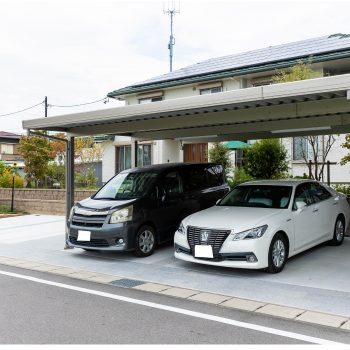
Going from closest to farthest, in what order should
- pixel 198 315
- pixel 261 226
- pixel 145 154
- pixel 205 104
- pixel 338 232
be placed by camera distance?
pixel 198 315 < pixel 261 226 < pixel 205 104 < pixel 338 232 < pixel 145 154

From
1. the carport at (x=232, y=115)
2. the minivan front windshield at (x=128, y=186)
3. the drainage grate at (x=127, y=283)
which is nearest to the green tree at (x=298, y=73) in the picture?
the carport at (x=232, y=115)

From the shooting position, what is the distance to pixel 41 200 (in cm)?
1614

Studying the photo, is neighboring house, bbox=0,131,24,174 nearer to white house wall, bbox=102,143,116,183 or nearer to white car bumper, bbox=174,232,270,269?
white house wall, bbox=102,143,116,183

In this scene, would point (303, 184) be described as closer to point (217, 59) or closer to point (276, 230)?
point (276, 230)

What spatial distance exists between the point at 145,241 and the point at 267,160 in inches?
260

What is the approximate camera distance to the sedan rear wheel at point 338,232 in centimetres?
836

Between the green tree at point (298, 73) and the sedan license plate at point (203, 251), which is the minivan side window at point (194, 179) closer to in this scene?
the sedan license plate at point (203, 251)

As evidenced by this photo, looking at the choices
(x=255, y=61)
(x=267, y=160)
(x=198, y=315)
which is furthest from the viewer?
(x=255, y=61)

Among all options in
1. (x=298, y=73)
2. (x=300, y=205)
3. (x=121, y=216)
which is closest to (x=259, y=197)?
(x=300, y=205)

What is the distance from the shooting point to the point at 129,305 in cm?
522

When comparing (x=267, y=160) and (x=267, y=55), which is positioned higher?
(x=267, y=55)

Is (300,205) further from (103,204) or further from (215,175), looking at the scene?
(103,204)

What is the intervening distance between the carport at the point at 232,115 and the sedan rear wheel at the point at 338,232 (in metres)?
1.87

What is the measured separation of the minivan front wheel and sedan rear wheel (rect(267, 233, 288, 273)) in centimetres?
245
